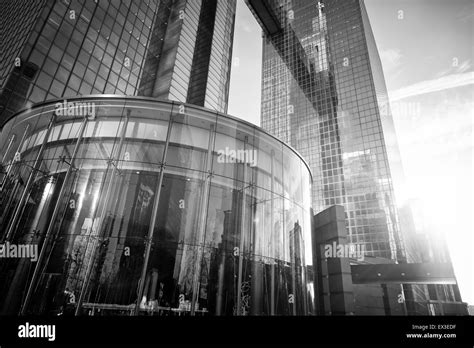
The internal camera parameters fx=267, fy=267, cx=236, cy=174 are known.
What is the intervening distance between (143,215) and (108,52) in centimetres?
3684

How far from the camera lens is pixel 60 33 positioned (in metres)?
33.6

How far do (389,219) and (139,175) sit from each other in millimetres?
76126

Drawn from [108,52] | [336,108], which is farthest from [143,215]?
[336,108]

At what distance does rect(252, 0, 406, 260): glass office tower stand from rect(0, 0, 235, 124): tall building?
141ft

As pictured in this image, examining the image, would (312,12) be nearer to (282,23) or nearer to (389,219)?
(282,23)

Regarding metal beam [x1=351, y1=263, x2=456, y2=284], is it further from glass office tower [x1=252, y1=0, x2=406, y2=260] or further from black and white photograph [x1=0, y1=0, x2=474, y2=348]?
glass office tower [x1=252, y1=0, x2=406, y2=260]

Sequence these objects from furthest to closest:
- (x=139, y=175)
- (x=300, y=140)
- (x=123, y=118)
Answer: (x=300, y=140) → (x=123, y=118) → (x=139, y=175)

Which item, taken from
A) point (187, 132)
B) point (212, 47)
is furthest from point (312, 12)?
point (187, 132)

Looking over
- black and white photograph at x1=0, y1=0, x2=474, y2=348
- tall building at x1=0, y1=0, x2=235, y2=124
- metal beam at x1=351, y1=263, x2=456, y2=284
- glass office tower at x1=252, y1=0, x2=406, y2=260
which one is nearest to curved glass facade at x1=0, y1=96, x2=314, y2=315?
black and white photograph at x1=0, y1=0, x2=474, y2=348

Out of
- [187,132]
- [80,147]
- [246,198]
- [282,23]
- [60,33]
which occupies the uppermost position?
[282,23]

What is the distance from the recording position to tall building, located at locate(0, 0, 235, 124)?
2998 cm

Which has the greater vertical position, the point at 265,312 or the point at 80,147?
the point at 80,147

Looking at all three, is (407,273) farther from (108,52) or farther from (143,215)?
(108,52)

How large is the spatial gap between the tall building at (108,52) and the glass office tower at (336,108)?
42870 millimetres
